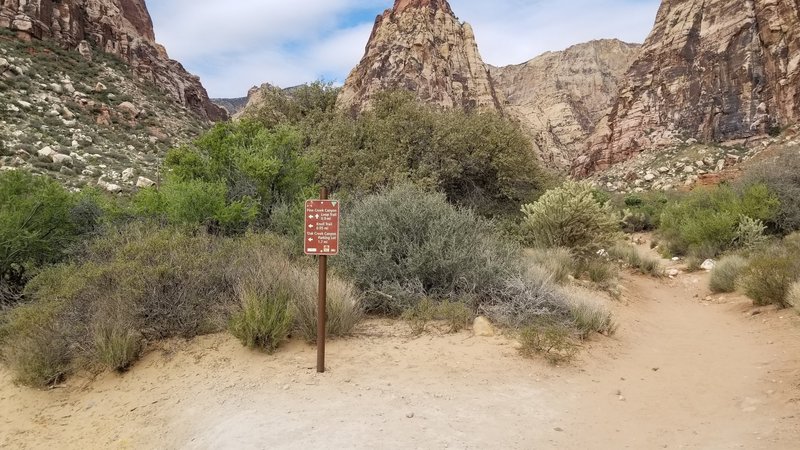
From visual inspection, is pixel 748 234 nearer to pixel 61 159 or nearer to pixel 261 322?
pixel 261 322

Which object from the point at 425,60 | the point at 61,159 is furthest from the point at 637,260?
the point at 425,60

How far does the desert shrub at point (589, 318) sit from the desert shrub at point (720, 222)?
32.4 ft

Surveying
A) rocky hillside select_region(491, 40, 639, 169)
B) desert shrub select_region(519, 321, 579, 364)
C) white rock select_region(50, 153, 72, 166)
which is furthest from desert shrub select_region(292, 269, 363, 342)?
rocky hillside select_region(491, 40, 639, 169)

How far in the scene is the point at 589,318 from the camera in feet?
24.1

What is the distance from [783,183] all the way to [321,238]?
731 inches

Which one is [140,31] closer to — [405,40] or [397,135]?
[405,40]

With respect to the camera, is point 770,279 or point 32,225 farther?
point 32,225

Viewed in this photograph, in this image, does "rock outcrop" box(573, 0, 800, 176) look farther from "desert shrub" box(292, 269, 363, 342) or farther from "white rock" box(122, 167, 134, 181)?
"desert shrub" box(292, 269, 363, 342)

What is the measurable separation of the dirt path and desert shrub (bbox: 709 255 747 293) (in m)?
4.06

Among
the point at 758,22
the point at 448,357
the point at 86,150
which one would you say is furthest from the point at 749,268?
the point at 758,22

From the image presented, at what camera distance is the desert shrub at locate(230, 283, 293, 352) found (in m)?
6.15

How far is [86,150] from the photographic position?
76.4 ft

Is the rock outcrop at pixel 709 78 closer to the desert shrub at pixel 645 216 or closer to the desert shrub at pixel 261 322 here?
the desert shrub at pixel 645 216

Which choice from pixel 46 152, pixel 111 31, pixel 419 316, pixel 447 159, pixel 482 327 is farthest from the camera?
pixel 111 31
